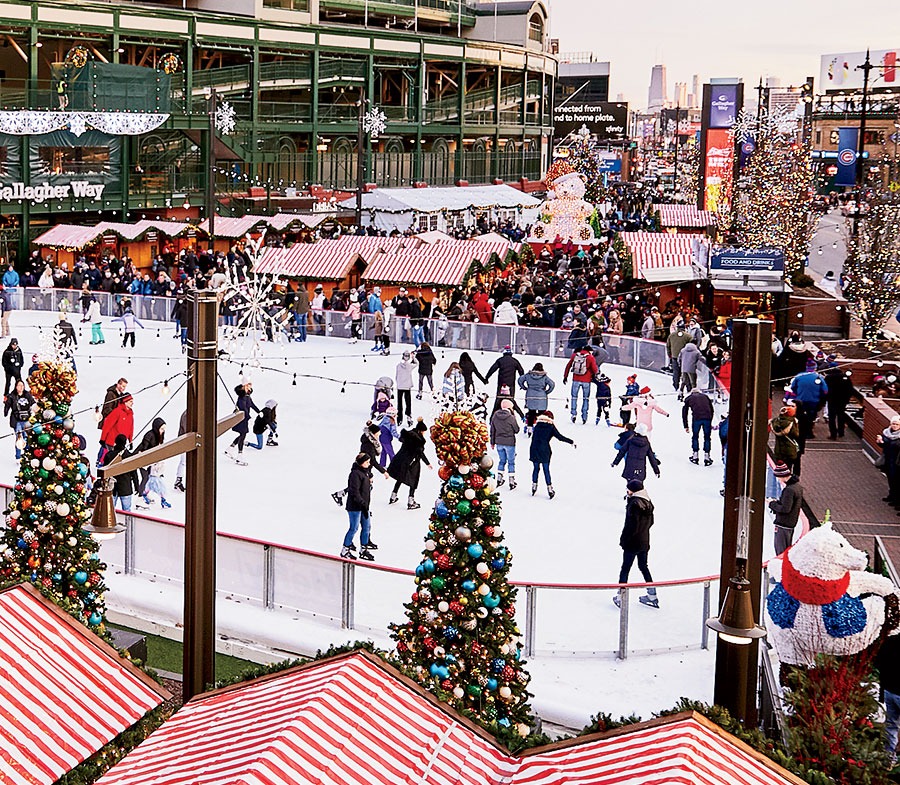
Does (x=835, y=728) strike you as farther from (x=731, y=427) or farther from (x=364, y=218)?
(x=364, y=218)

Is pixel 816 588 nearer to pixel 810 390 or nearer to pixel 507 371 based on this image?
pixel 810 390

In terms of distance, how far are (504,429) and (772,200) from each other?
2655 cm

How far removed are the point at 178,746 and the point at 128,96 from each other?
139 ft

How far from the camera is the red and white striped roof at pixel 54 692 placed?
239 inches

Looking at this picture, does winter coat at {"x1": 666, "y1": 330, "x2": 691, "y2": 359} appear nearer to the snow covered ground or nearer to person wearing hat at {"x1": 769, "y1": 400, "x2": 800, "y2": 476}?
the snow covered ground

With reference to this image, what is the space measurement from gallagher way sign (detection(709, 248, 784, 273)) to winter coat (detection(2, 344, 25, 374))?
14657 mm

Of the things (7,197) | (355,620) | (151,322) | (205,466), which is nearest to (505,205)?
(7,197)

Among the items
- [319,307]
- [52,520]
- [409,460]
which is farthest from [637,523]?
[319,307]

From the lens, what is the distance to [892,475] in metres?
15.6

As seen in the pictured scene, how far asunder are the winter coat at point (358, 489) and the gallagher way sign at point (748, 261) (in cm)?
1652

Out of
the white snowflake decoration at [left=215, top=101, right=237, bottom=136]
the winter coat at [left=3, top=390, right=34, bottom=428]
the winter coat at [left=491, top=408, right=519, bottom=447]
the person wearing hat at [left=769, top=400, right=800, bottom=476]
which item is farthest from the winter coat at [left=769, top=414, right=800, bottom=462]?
the white snowflake decoration at [left=215, top=101, right=237, bottom=136]

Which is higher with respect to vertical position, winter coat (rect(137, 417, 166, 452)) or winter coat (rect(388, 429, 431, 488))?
winter coat (rect(137, 417, 166, 452))

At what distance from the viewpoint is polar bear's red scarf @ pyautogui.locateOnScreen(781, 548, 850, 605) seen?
8.02 meters

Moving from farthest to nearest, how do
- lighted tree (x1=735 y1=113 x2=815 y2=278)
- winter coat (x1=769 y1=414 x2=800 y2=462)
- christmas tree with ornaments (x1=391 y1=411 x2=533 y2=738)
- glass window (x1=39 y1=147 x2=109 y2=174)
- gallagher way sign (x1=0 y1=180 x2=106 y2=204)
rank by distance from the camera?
glass window (x1=39 y1=147 x2=109 y2=174), gallagher way sign (x1=0 y1=180 x2=106 y2=204), lighted tree (x1=735 y1=113 x2=815 y2=278), winter coat (x1=769 y1=414 x2=800 y2=462), christmas tree with ornaments (x1=391 y1=411 x2=533 y2=738)
